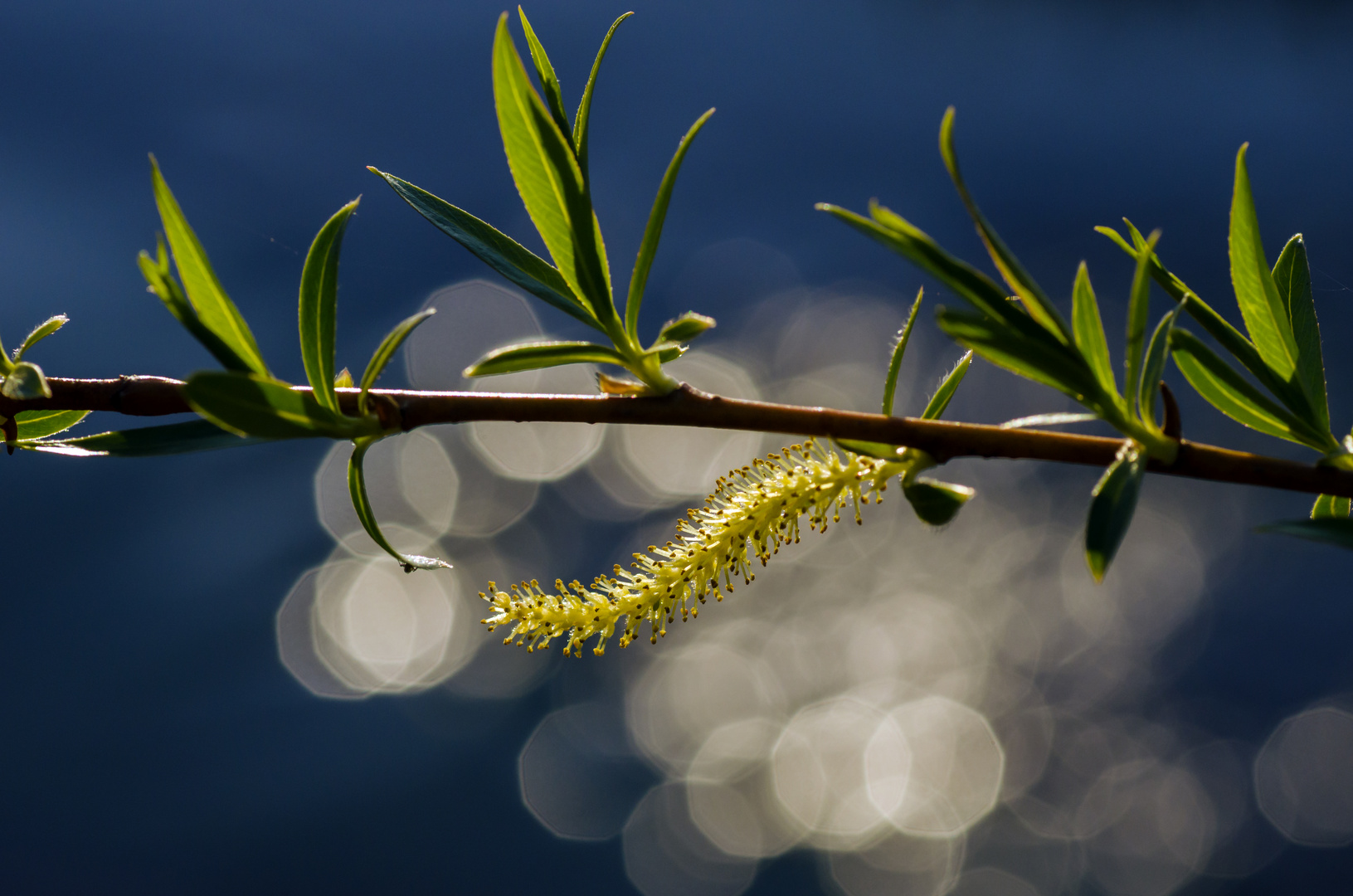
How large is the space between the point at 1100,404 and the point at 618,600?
215 mm

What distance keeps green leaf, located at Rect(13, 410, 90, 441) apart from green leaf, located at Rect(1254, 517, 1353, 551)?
429mm

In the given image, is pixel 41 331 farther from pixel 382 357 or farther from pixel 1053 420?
pixel 1053 420

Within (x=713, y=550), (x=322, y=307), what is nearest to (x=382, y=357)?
(x=322, y=307)

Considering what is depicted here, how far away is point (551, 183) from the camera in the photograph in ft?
1.02

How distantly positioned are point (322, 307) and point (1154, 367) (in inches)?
10.8

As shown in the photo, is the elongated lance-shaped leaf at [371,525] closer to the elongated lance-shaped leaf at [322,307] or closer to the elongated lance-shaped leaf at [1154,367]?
the elongated lance-shaped leaf at [322,307]

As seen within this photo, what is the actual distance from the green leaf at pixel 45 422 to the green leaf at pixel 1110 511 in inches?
14.9

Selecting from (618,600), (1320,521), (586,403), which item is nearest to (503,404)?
(586,403)

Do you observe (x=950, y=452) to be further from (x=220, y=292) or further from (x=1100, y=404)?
(x=220, y=292)

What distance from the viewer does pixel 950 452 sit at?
0.28 metres

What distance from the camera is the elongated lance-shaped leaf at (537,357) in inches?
10.3

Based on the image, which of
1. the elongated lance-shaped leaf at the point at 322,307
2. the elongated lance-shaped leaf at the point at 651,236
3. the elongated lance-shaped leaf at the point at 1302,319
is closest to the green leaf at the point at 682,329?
the elongated lance-shaped leaf at the point at 651,236

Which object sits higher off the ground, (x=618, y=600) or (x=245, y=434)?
(x=245, y=434)

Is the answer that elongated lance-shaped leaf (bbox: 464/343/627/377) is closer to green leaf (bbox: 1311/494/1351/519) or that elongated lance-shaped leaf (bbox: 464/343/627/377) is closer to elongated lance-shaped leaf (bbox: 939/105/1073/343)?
elongated lance-shaped leaf (bbox: 939/105/1073/343)
